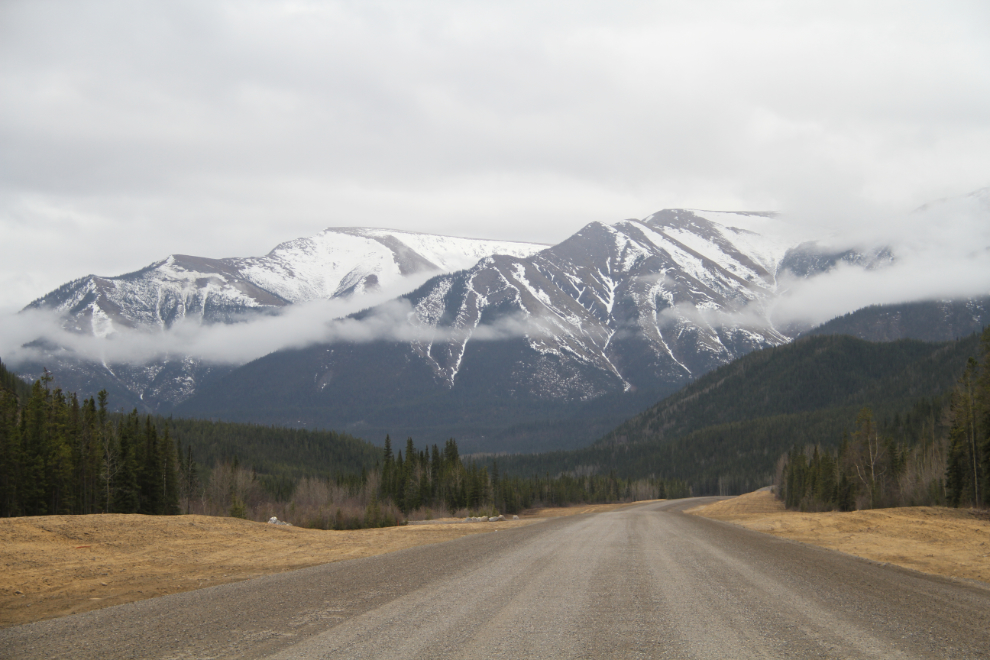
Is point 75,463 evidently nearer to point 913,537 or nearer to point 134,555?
point 134,555

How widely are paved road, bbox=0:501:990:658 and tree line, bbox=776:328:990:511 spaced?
36.5 meters

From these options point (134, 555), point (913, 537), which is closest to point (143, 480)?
point (134, 555)

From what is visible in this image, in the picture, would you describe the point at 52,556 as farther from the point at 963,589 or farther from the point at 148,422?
the point at 148,422

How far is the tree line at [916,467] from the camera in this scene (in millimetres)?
48094

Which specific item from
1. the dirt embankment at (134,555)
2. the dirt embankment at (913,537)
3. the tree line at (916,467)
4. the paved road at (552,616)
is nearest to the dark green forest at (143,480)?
the dirt embankment at (134,555)

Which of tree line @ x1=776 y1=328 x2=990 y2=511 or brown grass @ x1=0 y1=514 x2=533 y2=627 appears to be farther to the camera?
tree line @ x1=776 y1=328 x2=990 y2=511

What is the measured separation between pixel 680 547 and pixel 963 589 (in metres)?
9.28

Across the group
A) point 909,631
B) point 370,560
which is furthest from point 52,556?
point 909,631

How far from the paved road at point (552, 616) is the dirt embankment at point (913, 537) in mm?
3887

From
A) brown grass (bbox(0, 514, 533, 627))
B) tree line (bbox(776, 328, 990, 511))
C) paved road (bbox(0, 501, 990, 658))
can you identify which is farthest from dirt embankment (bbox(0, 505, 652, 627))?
tree line (bbox(776, 328, 990, 511))

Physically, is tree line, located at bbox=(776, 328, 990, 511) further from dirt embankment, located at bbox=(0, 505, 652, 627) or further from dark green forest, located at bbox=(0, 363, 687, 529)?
dark green forest, located at bbox=(0, 363, 687, 529)

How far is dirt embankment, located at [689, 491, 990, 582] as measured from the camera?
70.3ft

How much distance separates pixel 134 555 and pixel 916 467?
8040 centimetres

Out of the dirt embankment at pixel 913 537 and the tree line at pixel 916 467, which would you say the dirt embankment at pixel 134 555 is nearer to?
the dirt embankment at pixel 913 537
